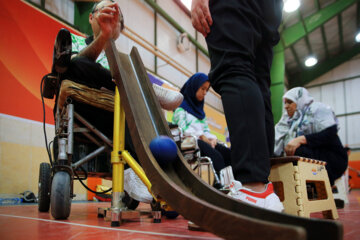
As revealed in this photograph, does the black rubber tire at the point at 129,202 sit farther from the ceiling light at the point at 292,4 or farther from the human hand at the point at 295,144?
the ceiling light at the point at 292,4

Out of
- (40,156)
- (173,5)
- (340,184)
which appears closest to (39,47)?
(40,156)

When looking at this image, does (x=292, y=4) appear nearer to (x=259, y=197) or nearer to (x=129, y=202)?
(x=129, y=202)

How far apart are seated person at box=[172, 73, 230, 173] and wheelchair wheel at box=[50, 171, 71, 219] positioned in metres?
1.37

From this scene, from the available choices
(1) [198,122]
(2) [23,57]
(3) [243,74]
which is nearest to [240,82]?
(3) [243,74]

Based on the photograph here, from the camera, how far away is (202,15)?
3.06 ft

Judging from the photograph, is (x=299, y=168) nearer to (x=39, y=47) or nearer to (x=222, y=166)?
(x=222, y=166)

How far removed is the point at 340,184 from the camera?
2738 mm

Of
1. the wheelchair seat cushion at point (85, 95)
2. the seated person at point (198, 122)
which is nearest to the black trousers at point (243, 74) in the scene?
the wheelchair seat cushion at point (85, 95)

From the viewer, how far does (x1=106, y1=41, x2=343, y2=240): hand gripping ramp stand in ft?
1.33

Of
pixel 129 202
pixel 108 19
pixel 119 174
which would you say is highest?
pixel 108 19

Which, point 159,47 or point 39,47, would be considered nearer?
point 39,47

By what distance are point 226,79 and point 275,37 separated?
331 millimetres

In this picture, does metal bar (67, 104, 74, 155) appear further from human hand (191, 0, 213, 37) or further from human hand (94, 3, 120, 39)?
human hand (191, 0, 213, 37)

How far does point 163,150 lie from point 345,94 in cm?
1405
